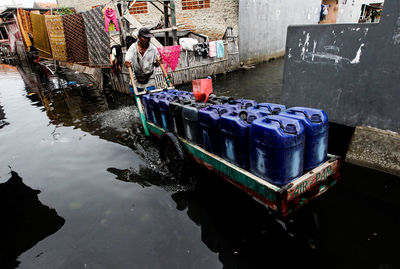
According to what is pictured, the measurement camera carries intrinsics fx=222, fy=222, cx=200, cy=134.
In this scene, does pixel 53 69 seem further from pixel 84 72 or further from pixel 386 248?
pixel 386 248

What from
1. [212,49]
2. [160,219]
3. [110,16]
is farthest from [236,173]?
[212,49]

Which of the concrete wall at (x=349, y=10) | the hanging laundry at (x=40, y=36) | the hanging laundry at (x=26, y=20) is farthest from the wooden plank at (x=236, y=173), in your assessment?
the concrete wall at (x=349, y=10)

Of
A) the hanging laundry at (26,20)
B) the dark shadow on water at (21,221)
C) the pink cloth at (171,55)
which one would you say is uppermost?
the hanging laundry at (26,20)

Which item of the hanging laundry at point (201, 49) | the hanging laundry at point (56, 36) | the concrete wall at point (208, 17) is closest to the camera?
the hanging laundry at point (201, 49)

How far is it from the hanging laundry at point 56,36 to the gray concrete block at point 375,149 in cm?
1480

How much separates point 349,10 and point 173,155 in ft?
94.7

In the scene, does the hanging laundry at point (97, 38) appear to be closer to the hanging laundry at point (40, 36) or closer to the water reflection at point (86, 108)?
the water reflection at point (86, 108)

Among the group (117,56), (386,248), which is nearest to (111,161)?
(386,248)

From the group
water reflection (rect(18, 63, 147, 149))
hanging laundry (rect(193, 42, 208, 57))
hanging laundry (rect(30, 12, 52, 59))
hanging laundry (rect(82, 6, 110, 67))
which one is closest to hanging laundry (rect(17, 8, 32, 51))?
hanging laundry (rect(30, 12, 52, 59))

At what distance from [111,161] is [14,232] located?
6.02 feet

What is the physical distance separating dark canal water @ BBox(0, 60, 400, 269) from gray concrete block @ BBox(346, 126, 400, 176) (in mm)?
207

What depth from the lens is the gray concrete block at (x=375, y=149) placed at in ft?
11.2

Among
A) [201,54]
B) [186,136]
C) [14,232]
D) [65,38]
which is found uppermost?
[65,38]

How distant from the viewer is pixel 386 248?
234cm
